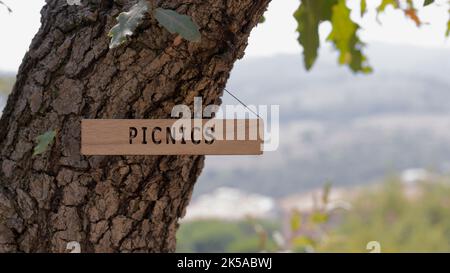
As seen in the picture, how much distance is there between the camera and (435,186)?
518 cm

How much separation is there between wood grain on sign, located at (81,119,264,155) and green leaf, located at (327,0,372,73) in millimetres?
447

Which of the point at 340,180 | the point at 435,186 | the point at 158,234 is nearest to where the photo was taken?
the point at 158,234

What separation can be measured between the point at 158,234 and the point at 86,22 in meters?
0.29

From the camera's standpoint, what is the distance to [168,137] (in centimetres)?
83

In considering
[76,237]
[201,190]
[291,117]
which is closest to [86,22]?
[76,237]

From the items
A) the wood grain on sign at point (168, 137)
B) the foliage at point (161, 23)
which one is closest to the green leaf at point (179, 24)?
the foliage at point (161, 23)

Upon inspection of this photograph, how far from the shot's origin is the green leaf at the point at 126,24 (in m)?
0.72

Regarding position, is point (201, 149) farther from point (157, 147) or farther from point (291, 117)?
point (291, 117)

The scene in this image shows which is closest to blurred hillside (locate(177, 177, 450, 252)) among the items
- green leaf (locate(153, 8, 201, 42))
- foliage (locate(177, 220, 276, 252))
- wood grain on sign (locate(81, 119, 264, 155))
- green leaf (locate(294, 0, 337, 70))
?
foliage (locate(177, 220, 276, 252))

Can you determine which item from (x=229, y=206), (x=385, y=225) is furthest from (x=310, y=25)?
(x=229, y=206)

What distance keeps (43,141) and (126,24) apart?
0.19 meters

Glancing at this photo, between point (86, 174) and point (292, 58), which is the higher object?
point (292, 58)

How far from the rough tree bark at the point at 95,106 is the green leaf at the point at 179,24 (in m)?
0.07

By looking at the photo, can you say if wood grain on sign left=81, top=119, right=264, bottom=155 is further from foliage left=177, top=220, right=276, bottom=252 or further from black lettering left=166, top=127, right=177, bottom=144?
foliage left=177, top=220, right=276, bottom=252
